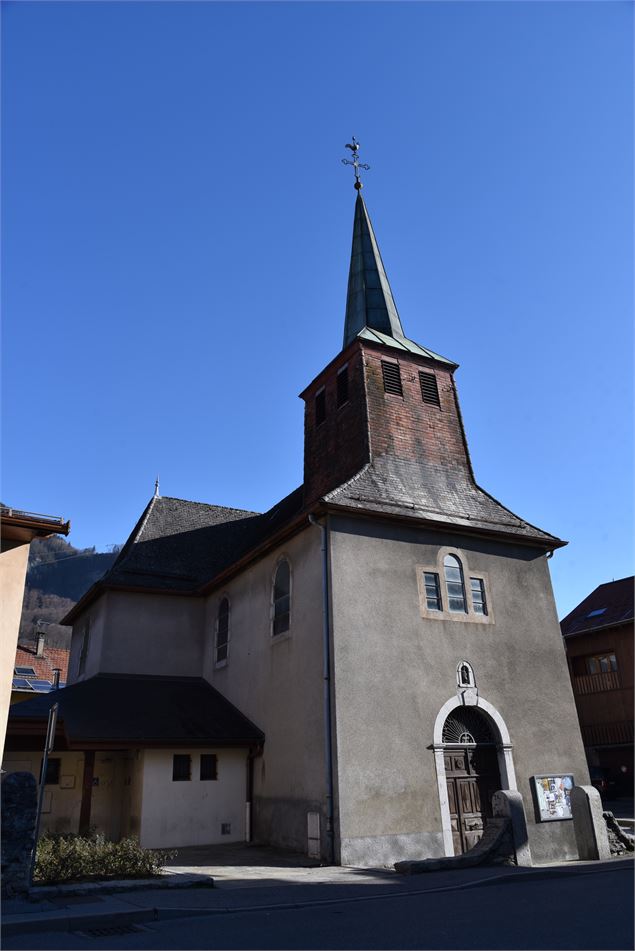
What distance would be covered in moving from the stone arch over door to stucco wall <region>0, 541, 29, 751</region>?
27.8 ft

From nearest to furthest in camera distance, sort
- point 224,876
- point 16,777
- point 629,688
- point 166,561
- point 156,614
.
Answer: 1. point 16,777
2. point 224,876
3. point 156,614
4. point 166,561
5. point 629,688

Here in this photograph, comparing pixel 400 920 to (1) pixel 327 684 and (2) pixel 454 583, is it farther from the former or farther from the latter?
(2) pixel 454 583

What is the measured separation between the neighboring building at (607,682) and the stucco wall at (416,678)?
42.5 feet

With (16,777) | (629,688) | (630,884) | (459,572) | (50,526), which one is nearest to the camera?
(16,777)

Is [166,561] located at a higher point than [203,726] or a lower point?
higher

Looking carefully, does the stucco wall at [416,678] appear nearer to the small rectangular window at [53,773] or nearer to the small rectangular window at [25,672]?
the small rectangular window at [53,773]

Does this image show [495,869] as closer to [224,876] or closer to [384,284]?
[224,876]

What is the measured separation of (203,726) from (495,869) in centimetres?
778

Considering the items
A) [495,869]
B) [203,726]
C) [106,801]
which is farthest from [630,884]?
[106,801]

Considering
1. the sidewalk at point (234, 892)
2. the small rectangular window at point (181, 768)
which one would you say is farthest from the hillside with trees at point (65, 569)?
the sidewalk at point (234, 892)

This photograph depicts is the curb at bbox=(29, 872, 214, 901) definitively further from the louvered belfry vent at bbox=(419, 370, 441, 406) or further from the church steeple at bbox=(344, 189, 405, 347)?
the church steeple at bbox=(344, 189, 405, 347)

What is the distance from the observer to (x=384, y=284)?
2353 centimetres

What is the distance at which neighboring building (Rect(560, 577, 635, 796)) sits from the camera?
89.6ft

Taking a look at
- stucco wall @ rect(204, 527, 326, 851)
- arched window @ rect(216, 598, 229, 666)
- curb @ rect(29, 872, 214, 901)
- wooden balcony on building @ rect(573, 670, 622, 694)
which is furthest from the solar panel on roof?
curb @ rect(29, 872, 214, 901)
